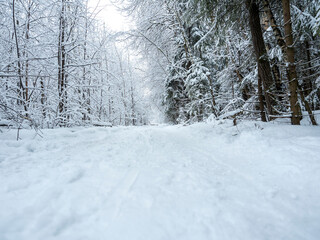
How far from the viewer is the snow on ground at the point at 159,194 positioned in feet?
3.22

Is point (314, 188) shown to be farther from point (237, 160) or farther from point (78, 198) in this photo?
point (78, 198)

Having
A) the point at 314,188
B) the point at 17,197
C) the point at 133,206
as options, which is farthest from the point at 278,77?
the point at 17,197

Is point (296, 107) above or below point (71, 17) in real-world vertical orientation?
below

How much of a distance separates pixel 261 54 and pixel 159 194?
4237mm

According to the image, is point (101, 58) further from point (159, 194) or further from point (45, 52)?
point (159, 194)

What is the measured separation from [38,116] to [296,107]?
599 cm

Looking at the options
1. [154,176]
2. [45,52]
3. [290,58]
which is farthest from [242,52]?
[45,52]

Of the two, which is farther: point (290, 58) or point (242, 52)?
point (242, 52)

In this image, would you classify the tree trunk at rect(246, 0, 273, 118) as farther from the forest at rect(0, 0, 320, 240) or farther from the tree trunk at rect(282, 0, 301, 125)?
the tree trunk at rect(282, 0, 301, 125)

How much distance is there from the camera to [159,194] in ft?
4.55

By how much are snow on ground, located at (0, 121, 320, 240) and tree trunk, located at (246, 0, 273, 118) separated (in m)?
1.48

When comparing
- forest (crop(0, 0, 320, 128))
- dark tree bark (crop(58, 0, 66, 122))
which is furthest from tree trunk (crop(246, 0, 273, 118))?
dark tree bark (crop(58, 0, 66, 122))

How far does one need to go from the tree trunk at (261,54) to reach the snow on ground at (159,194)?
4.85ft

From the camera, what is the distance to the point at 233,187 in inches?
59.8
